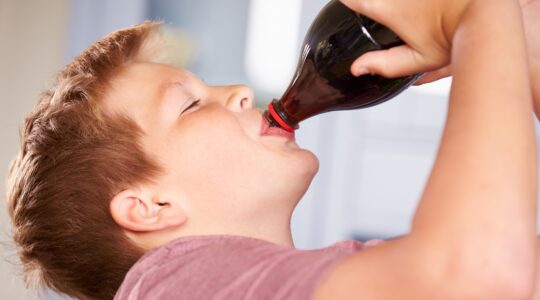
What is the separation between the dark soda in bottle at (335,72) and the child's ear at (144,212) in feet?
0.64

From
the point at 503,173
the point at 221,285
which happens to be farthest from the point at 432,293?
the point at 221,285

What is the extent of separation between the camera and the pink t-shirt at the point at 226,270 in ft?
2.83

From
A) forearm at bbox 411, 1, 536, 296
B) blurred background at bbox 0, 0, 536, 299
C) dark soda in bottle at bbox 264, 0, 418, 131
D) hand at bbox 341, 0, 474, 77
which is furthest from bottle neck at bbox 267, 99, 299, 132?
blurred background at bbox 0, 0, 536, 299

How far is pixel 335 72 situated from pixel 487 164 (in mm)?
380

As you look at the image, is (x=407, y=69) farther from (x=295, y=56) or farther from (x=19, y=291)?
(x=295, y=56)

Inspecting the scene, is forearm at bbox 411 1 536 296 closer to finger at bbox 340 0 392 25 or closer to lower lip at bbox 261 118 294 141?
finger at bbox 340 0 392 25

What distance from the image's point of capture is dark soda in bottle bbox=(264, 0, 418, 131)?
1.04m

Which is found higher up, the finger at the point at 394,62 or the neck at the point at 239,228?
the finger at the point at 394,62

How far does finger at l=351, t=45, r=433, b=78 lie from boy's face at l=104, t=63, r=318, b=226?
0.26 metres

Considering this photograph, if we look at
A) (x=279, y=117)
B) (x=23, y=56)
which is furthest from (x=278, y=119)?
(x=23, y=56)

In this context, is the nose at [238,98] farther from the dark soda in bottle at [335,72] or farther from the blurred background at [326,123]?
the blurred background at [326,123]

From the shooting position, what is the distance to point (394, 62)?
0.92 m

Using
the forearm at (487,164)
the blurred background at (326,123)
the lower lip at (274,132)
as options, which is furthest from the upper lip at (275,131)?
the blurred background at (326,123)

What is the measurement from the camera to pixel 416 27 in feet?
2.92
